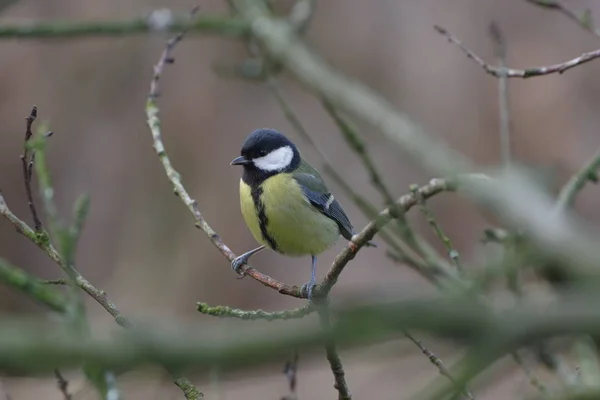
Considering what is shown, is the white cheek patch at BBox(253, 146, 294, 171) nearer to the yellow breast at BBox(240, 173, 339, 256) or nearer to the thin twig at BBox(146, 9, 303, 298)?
the yellow breast at BBox(240, 173, 339, 256)

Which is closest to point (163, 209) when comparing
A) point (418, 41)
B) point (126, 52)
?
point (126, 52)

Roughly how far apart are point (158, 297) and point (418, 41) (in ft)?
10.7

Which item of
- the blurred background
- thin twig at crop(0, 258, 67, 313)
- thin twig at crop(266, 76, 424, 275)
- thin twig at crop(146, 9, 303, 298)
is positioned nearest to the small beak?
thin twig at crop(146, 9, 303, 298)

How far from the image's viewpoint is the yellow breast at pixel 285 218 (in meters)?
3.20

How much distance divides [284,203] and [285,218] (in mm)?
67

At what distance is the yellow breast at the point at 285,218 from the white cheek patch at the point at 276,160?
0.23 feet

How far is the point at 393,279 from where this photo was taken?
263 inches

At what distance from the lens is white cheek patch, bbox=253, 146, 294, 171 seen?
133 inches

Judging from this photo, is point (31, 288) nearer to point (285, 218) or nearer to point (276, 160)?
point (285, 218)

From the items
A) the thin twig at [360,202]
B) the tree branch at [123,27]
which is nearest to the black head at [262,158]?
the thin twig at [360,202]

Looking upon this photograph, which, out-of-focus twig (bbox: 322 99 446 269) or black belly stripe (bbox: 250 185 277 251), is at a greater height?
black belly stripe (bbox: 250 185 277 251)

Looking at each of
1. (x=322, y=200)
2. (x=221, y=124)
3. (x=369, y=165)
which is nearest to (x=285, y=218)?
(x=322, y=200)

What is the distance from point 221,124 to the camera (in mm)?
7258

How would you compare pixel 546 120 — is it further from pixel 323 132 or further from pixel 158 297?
pixel 158 297
